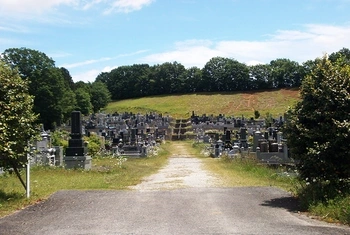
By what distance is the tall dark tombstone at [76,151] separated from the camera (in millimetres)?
20234

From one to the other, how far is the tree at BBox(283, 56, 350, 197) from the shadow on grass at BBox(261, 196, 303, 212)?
0.61m

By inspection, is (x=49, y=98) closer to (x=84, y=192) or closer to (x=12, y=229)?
(x=84, y=192)

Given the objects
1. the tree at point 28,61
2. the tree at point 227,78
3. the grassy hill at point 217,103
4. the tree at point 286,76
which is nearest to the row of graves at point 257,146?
the tree at point 28,61

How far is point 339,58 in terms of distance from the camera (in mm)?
11359

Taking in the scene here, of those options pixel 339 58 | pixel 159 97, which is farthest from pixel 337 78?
pixel 159 97

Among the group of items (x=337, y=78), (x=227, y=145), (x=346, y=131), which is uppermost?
(x=337, y=78)

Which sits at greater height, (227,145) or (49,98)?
(49,98)

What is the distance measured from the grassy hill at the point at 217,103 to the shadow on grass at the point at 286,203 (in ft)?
218

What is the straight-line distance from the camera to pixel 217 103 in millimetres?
93500

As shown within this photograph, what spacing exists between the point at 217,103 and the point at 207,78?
78.4ft

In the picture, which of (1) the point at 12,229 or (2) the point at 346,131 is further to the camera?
(2) the point at 346,131

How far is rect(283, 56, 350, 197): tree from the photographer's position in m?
10.0

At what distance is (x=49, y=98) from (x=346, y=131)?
55068mm

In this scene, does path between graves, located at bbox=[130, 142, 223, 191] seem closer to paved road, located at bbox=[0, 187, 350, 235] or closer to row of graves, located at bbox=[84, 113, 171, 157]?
paved road, located at bbox=[0, 187, 350, 235]
